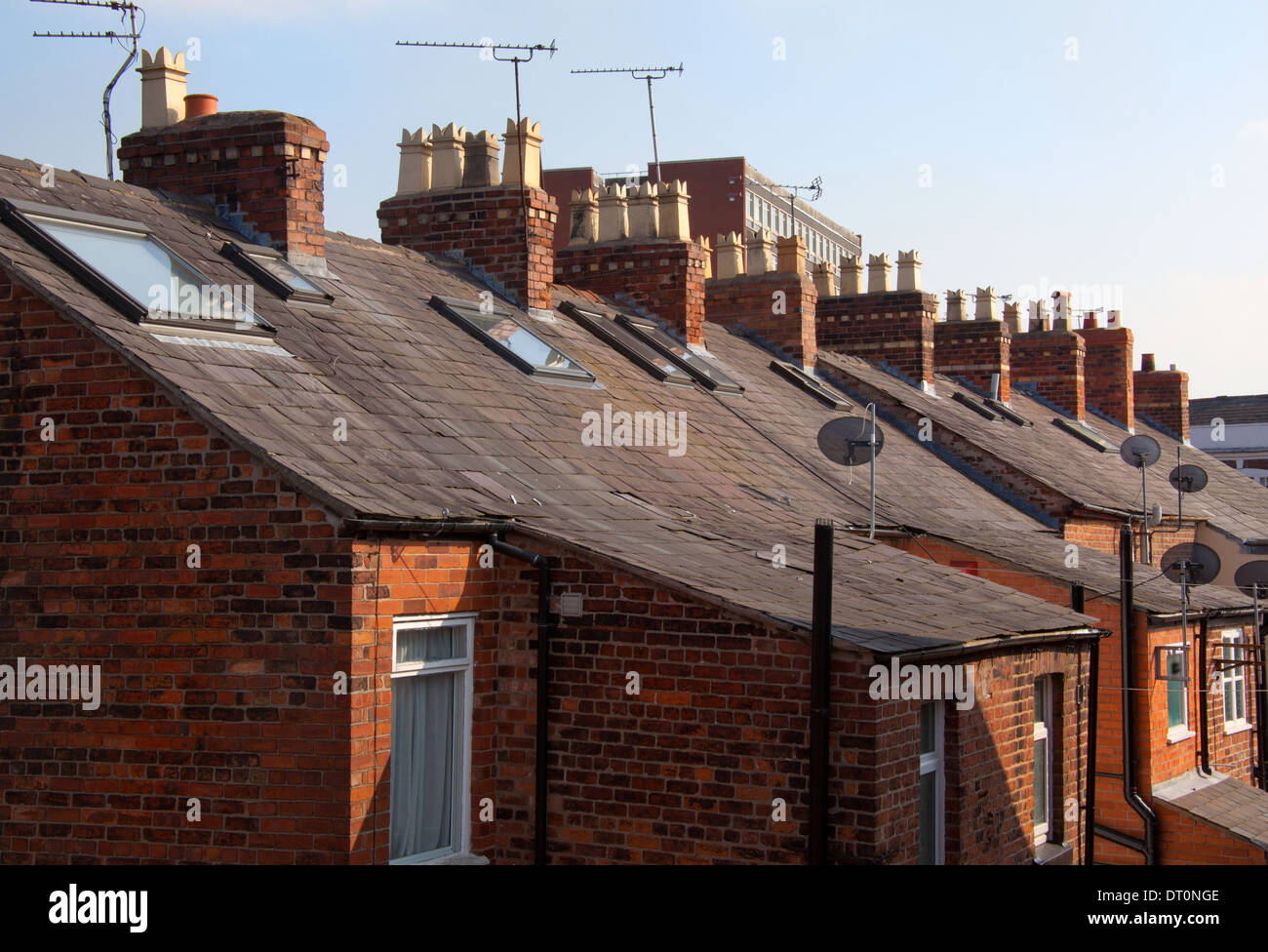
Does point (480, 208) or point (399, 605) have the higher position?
point (480, 208)

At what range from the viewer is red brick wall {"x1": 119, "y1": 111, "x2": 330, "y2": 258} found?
14.6 meters

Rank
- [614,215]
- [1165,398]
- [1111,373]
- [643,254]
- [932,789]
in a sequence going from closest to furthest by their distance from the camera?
[932,789]
[643,254]
[614,215]
[1111,373]
[1165,398]

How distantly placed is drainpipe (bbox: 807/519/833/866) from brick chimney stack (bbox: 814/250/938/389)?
19497 millimetres

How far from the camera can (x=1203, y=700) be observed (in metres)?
18.3

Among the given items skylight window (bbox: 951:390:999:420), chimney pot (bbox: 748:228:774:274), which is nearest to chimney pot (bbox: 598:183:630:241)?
chimney pot (bbox: 748:228:774:274)

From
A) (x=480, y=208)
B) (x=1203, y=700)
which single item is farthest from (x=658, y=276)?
(x=1203, y=700)

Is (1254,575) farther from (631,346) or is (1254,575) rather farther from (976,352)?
(976,352)

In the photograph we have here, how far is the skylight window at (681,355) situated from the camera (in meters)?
19.2

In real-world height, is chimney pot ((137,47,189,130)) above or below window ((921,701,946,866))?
above

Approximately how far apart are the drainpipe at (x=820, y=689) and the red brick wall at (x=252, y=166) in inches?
291

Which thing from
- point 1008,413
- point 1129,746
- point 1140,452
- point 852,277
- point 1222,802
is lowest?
point 1222,802

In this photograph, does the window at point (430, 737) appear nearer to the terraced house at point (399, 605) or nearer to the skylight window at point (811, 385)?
the terraced house at point (399, 605)

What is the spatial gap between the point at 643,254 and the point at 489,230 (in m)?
4.26

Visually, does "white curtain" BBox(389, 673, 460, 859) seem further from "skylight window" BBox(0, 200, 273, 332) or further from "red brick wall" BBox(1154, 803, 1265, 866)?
"red brick wall" BBox(1154, 803, 1265, 866)
